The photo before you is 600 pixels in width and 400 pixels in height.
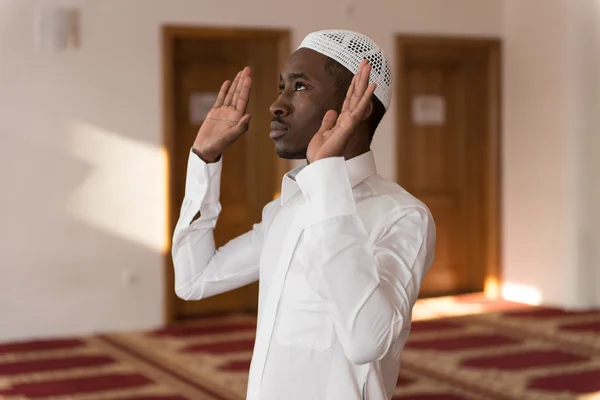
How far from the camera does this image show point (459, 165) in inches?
332

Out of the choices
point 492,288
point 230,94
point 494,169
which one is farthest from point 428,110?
point 230,94

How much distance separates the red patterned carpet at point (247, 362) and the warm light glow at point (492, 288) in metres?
1.02

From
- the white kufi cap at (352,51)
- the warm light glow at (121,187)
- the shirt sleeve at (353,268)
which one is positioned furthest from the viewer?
the warm light glow at (121,187)

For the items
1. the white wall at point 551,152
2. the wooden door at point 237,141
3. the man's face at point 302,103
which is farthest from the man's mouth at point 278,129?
the white wall at point 551,152

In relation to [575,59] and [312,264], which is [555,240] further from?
[312,264]

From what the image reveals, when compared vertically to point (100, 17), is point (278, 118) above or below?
below

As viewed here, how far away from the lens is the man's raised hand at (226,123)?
1772 mm

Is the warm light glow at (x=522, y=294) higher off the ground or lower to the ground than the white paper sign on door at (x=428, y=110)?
lower

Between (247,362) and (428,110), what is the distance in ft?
11.6

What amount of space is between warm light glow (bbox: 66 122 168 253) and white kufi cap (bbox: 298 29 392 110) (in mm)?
5254

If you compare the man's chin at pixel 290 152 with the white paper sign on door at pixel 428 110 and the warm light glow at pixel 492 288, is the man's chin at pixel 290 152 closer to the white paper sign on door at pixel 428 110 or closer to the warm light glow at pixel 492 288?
the white paper sign on door at pixel 428 110

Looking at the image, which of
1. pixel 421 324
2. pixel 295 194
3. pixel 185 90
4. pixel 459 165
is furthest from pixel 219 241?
pixel 295 194

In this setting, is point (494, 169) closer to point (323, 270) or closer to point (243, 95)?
point (243, 95)

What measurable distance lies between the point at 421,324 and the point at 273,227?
214 inches
